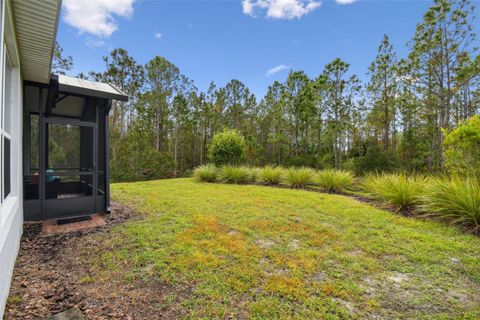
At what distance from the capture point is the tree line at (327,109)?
10.3 metres

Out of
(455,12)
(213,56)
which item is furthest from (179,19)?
(455,12)

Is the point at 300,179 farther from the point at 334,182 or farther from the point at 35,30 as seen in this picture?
the point at 35,30

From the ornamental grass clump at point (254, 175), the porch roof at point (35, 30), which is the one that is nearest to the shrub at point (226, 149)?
the ornamental grass clump at point (254, 175)

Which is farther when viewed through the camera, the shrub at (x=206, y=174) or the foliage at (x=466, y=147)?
the shrub at (x=206, y=174)

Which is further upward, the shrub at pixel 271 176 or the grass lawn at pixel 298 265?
the shrub at pixel 271 176

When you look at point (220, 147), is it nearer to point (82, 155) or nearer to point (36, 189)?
point (82, 155)

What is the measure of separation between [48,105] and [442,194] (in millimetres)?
7916

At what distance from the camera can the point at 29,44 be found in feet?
8.79

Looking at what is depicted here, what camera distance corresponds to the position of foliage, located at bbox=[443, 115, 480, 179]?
5902mm

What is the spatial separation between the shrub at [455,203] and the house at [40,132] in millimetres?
6170

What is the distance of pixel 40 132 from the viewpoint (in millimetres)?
4129

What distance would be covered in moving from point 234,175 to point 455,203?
23.0ft

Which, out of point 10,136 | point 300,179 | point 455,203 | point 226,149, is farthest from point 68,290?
point 226,149

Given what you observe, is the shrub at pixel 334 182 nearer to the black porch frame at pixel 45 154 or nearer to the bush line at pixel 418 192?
the bush line at pixel 418 192
